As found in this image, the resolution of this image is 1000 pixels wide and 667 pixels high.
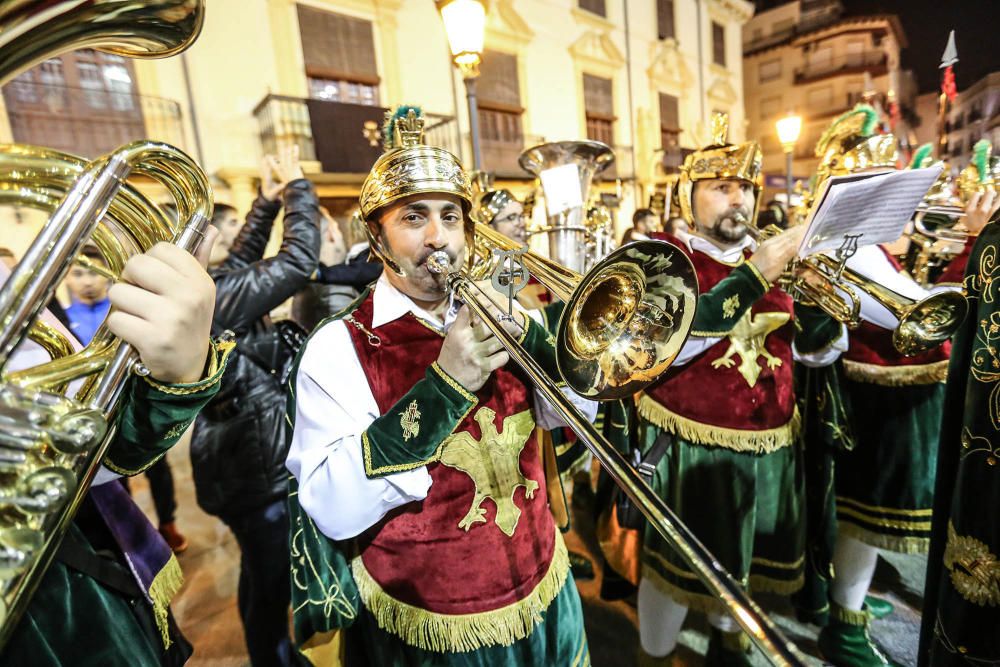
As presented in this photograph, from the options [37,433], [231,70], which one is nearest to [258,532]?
[37,433]

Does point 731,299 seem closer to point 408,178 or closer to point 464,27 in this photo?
point 408,178

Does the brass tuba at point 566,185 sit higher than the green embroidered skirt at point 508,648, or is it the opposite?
the brass tuba at point 566,185

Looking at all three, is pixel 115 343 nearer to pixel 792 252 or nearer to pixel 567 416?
pixel 567 416

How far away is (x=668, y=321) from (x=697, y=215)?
1.36 m

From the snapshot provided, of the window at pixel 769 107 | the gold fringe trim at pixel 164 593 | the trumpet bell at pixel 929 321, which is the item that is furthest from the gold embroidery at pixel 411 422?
the window at pixel 769 107

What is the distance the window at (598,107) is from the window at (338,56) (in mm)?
6852

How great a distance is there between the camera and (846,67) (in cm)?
1344

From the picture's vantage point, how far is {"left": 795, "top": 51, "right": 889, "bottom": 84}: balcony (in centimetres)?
903

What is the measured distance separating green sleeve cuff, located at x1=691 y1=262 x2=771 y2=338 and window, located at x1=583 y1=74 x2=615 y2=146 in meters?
13.3

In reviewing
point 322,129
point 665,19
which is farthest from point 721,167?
point 665,19

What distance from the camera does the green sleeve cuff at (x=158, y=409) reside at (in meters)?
0.80

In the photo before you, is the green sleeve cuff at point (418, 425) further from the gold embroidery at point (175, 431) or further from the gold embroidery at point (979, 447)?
the gold embroidery at point (979, 447)

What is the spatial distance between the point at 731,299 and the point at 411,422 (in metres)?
1.40

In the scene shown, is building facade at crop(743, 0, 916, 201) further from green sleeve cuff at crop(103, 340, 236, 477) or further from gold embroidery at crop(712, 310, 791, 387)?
green sleeve cuff at crop(103, 340, 236, 477)
